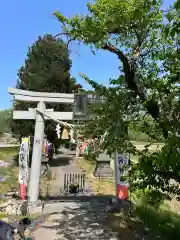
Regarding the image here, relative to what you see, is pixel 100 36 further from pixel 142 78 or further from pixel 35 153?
pixel 35 153

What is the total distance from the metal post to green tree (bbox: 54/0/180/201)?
4928 millimetres

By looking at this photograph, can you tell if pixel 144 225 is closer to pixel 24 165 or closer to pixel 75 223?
pixel 75 223

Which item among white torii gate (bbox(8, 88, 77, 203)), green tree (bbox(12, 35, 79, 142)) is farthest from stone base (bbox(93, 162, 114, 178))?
white torii gate (bbox(8, 88, 77, 203))

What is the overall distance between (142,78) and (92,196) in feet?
26.5

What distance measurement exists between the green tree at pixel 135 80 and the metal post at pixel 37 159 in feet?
16.2

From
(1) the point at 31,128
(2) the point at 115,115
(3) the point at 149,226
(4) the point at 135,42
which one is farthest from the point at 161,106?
(1) the point at 31,128

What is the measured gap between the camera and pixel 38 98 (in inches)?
423

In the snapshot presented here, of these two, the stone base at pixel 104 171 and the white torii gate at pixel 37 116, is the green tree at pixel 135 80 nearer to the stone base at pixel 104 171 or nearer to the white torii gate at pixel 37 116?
the white torii gate at pixel 37 116

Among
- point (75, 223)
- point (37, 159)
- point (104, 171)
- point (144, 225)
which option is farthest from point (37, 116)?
point (104, 171)

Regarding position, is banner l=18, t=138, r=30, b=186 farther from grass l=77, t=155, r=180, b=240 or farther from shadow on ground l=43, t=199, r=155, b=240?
grass l=77, t=155, r=180, b=240

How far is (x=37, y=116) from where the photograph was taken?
418 inches

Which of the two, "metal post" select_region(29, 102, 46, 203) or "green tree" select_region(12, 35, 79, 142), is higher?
"green tree" select_region(12, 35, 79, 142)

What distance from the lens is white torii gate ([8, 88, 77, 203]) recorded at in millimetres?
10289

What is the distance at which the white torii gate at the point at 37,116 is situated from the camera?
33.8 ft
